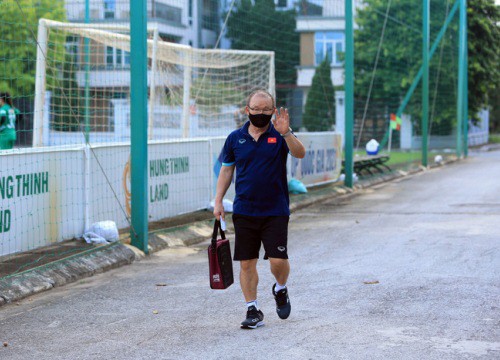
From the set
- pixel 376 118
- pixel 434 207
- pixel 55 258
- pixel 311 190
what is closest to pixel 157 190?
pixel 55 258

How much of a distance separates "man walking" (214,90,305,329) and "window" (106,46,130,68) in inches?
393

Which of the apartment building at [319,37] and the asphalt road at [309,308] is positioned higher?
the apartment building at [319,37]

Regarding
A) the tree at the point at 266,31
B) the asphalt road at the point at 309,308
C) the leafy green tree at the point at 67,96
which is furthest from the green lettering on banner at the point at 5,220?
the tree at the point at 266,31

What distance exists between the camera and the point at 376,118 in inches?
1229

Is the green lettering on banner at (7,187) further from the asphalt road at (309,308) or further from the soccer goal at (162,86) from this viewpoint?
the soccer goal at (162,86)

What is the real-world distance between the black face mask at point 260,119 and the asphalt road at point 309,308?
4.91ft

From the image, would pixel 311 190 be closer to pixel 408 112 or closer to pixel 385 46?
pixel 385 46

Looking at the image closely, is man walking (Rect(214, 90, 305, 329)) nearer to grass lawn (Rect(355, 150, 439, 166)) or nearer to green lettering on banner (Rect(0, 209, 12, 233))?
green lettering on banner (Rect(0, 209, 12, 233))

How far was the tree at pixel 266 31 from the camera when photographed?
19094 mm

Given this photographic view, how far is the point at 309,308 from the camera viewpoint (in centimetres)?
754

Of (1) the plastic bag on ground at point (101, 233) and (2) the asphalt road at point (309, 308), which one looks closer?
(2) the asphalt road at point (309, 308)

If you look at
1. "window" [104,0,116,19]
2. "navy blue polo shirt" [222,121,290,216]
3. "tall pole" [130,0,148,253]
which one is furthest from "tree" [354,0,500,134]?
"navy blue polo shirt" [222,121,290,216]

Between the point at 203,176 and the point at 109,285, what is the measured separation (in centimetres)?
582

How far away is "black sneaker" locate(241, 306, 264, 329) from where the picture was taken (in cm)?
680
